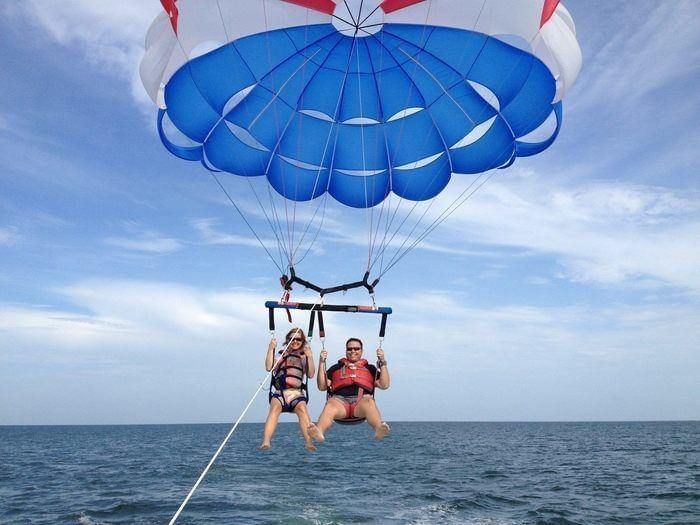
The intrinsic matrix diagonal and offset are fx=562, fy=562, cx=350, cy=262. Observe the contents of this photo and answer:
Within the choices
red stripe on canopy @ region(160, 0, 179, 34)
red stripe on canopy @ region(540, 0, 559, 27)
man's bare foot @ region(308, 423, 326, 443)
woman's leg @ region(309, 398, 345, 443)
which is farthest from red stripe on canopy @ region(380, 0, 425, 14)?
man's bare foot @ region(308, 423, 326, 443)

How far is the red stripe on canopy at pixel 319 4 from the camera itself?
872 centimetres

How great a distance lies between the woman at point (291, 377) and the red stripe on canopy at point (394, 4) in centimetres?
510

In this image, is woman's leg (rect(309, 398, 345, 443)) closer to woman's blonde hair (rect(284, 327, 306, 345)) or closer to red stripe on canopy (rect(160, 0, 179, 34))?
woman's blonde hair (rect(284, 327, 306, 345))

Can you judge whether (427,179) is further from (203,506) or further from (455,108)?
(203,506)

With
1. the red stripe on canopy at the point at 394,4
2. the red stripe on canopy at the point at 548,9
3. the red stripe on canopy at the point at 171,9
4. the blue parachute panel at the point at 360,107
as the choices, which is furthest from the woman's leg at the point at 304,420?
the red stripe on canopy at the point at 548,9

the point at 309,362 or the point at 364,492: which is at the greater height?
the point at 309,362

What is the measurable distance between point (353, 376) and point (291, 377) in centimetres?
89

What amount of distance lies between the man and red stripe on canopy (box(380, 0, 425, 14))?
16.8 ft

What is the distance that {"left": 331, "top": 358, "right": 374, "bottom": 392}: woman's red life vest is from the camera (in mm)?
8133

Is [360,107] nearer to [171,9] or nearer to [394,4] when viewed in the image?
[394,4]

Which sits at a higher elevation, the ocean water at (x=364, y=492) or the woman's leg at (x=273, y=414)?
the woman's leg at (x=273, y=414)

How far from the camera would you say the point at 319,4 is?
873 cm

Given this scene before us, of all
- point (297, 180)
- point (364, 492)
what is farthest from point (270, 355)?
point (364, 492)

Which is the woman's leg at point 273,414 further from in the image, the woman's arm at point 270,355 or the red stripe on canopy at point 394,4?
the red stripe on canopy at point 394,4
